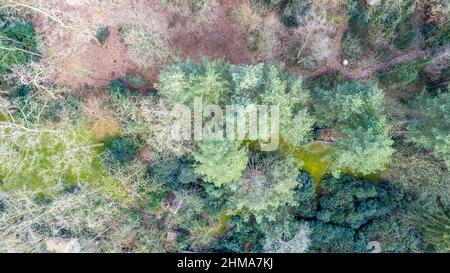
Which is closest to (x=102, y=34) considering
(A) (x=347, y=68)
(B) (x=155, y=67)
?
(B) (x=155, y=67)

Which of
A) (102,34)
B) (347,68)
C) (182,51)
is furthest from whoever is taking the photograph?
(347,68)

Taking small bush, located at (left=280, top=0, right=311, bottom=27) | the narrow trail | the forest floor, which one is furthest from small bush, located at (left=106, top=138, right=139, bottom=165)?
small bush, located at (left=280, top=0, right=311, bottom=27)

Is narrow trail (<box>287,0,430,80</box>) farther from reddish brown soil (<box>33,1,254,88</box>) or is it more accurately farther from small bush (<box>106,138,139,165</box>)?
small bush (<box>106,138,139,165</box>)

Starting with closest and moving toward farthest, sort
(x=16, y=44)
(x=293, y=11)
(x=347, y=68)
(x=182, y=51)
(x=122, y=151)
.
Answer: (x=16, y=44)
(x=122, y=151)
(x=293, y=11)
(x=182, y=51)
(x=347, y=68)

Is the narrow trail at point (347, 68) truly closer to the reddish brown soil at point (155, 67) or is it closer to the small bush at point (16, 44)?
the reddish brown soil at point (155, 67)

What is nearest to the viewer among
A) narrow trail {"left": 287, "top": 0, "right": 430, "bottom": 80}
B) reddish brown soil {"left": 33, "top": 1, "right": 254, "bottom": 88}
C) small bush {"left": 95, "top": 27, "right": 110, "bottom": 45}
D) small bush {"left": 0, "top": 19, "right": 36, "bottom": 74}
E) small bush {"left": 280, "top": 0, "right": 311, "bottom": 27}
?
small bush {"left": 0, "top": 19, "right": 36, "bottom": 74}

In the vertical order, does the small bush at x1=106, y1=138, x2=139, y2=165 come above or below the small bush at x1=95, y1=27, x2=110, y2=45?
below

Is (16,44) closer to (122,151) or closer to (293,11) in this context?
(122,151)

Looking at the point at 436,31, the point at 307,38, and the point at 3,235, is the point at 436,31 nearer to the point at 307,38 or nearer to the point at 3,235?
the point at 307,38

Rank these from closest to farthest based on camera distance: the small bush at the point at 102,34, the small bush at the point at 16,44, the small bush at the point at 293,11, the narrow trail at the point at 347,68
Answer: the small bush at the point at 16,44
the small bush at the point at 293,11
the small bush at the point at 102,34
the narrow trail at the point at 347,68

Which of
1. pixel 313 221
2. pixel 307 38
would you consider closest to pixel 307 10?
pixel 307 38

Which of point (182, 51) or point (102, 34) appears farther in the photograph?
point (182, 51)

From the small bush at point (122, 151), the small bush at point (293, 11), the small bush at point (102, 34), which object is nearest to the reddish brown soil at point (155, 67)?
the small bush at point (102, 34)
